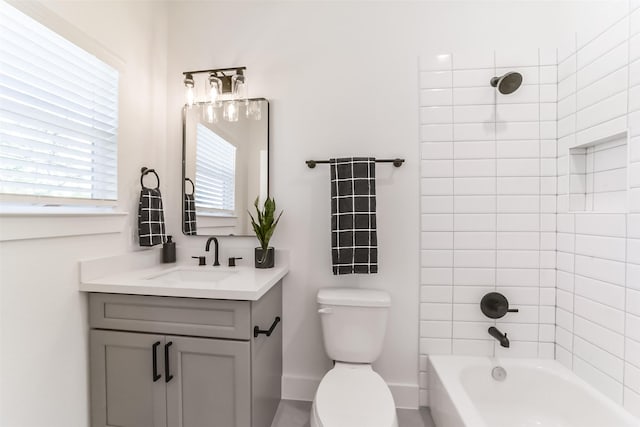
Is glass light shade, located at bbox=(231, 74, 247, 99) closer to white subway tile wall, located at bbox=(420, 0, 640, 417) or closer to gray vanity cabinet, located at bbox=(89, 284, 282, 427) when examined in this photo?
white subway tile wall, located at bbox=(420, 0, 640, 417)

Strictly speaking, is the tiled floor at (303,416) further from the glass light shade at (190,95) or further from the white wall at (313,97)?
the glass light shade at (190,95)

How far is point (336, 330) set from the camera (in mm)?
1525

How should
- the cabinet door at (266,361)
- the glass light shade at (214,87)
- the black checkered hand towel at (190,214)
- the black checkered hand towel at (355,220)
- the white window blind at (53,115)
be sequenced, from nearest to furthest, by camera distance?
the white window blind at (53,115)
the cabinet door at (266,361)
the black checkered hand towel at (355,220)
the glass light shade at (214,87)
the black checkered hand towel at (190,214)

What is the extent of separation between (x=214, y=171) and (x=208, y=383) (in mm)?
1198

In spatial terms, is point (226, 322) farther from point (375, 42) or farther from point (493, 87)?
point (493, 87)

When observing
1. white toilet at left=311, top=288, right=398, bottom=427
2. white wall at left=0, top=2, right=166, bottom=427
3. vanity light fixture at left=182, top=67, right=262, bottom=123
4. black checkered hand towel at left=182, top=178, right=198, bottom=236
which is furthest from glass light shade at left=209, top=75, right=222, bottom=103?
white toilet at left=311, top=288, right=398, bottom=427

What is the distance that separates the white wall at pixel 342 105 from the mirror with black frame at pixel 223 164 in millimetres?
104

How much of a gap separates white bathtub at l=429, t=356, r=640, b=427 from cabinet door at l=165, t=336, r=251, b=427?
946 millimetres

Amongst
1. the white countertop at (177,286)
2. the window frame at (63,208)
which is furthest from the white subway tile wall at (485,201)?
the window frame at (63,208)

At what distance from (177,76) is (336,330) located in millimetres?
1913

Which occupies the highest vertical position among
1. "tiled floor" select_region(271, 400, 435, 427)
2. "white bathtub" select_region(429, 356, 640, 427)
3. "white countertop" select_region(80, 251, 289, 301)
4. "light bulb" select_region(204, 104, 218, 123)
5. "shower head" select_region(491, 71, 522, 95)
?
"shower head" select_region(491, 71, 522, 95)

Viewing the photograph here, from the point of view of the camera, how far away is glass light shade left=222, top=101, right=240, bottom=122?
174 cm

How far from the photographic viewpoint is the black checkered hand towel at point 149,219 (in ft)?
5.23

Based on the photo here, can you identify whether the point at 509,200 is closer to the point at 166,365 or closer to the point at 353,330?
the point at 353,330
